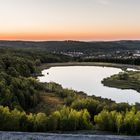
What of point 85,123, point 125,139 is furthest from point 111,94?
point 125,139

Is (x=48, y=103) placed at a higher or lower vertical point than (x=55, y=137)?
lower

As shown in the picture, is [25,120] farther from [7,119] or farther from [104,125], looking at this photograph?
[104,125]

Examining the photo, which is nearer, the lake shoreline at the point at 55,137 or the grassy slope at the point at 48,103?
the lake shoreline at the point at 55,137

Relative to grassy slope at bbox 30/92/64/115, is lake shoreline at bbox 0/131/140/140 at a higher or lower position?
higher

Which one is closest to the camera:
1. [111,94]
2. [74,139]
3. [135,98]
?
[74,139]

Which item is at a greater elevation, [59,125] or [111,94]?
[59,125]

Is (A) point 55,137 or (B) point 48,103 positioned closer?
(A) point 55,137

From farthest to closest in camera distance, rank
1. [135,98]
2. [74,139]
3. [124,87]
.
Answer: [124,87], [135,98], [74,139]

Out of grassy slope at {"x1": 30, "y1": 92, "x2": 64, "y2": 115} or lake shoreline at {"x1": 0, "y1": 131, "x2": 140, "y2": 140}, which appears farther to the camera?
grassy slope at {"x1": 30, "y1": 92, "x2": 64, "y2": 115}

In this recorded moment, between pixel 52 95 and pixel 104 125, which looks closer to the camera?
pixel 104 125

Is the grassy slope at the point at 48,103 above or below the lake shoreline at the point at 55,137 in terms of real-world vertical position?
below
